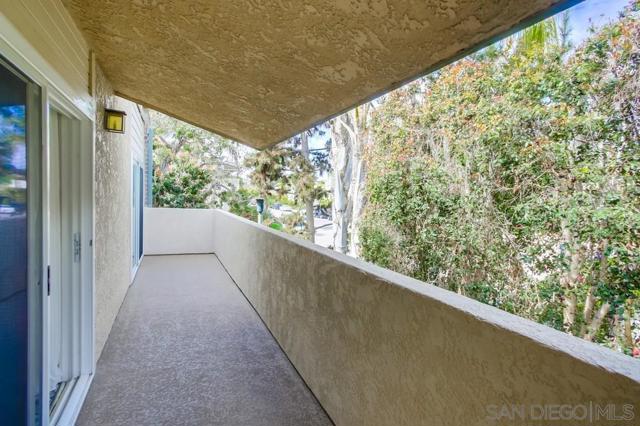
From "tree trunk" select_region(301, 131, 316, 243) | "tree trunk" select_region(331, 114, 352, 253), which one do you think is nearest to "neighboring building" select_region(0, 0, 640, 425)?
"tree trunk" select_region(331, 114, 352, 253)

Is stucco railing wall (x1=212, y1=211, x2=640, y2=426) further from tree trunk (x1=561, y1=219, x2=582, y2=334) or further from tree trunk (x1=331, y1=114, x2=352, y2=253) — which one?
tree trunk (x1=331, y1=114, x2=352, y2=253)

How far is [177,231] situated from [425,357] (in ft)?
30.3

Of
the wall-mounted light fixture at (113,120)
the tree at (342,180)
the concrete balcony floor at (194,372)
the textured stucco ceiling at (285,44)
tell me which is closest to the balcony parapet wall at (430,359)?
the concrete balcony floor at (194,372)

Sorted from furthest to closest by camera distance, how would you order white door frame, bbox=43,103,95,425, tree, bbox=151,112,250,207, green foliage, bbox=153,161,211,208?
1. tree, bbox=151,112,250,207
2. green foliage, bbox=153,161,211,208
3. white door frame, bbox=43,103,95,425

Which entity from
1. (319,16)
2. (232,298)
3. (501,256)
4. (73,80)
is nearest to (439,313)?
(319,16)

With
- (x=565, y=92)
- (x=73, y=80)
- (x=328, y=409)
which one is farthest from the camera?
(x=565, y=92)

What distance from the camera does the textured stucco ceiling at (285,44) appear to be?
1566 mm

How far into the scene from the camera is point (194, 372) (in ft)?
10.7

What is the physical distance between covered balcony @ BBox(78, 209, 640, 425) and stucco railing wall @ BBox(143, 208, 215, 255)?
3782mm

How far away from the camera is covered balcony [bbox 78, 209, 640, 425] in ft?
3.73

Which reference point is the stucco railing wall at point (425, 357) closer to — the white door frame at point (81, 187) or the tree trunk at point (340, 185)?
the white door frame at point (81, 187)

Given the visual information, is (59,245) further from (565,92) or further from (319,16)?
(565,92)

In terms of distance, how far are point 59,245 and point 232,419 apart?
183 cm

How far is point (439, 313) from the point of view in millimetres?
1521
